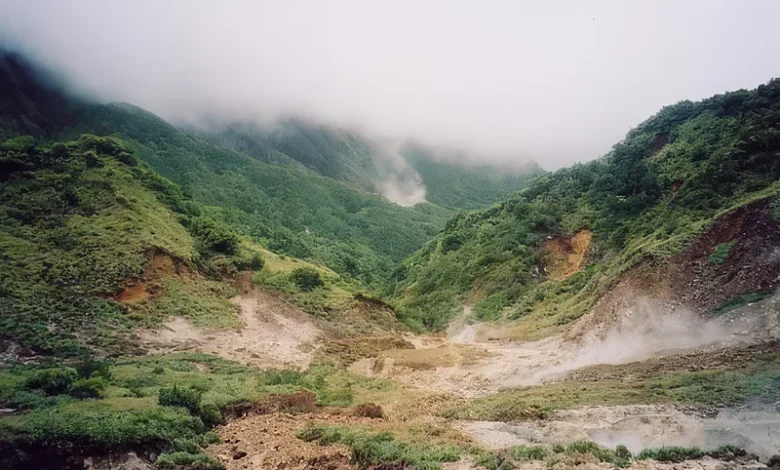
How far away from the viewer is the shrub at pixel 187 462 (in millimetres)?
14359

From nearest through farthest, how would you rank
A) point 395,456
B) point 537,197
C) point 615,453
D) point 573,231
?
point 615,453 < point 395,456 < point 573,231 < point 537,197

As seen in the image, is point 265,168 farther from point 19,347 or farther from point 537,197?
point 19,347

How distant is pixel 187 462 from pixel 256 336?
24.7 m

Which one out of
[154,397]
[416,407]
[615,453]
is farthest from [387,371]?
[615,453]

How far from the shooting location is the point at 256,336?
1532 inches

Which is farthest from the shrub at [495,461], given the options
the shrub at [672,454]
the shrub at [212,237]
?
the shrub at [212,237]

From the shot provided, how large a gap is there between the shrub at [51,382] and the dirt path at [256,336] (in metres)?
13.4

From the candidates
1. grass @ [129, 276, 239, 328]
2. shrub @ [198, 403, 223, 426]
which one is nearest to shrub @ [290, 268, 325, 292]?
grass @ [129, 276, 239, 328]

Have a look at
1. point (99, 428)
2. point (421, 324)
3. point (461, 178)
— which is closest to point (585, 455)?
point (99, 428)

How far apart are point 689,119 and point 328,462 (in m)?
59.0

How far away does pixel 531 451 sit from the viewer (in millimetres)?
12766

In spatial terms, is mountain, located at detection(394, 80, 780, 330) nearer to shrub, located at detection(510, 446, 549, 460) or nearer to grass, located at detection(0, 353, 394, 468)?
shrub, located at detection(510, 446, 549, 460)

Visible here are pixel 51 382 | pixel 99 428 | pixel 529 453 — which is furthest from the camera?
pixel 51 382

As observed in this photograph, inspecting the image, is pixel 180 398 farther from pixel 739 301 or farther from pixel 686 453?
pixel 739 301
